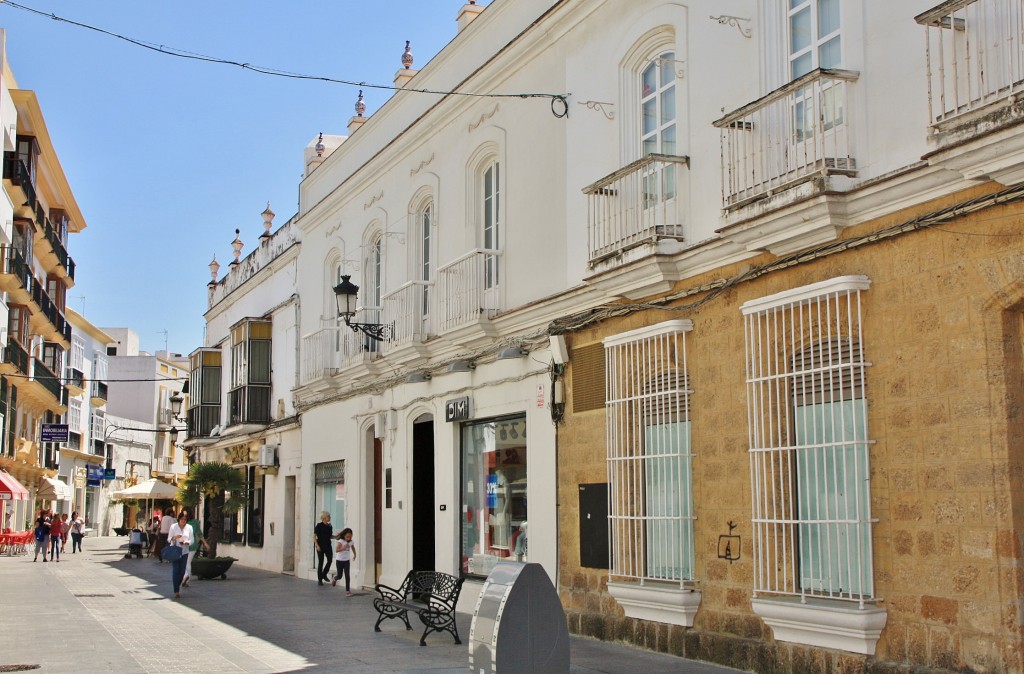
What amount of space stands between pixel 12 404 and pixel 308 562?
18553 mm

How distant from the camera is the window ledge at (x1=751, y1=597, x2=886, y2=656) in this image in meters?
8.55

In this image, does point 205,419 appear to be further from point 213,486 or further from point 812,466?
point 812,466

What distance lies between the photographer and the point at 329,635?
13.5 meters

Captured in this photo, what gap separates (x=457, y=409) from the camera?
16.0 meters

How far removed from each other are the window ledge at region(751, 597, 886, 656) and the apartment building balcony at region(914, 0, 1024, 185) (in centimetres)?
327

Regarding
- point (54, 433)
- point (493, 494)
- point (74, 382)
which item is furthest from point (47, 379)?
point (493, 494)

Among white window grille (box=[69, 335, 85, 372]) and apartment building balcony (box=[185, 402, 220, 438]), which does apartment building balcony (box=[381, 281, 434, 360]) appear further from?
white window grille (box=[69, 335, 85, 372])

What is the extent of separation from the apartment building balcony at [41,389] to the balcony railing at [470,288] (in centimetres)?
2367

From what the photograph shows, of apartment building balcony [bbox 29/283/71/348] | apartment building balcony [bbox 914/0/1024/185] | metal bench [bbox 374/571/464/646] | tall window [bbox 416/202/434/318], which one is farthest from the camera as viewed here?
apartment building balcony [bbox 29/283/71/348]

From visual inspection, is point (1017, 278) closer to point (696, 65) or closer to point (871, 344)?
point (871, 344)

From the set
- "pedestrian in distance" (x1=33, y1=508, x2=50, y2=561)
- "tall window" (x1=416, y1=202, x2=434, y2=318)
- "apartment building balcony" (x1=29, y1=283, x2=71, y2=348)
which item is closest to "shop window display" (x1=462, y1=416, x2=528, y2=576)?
"tall window" (x1=416, y1=202, x2=434, y2=318)

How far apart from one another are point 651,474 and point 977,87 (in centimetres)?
517

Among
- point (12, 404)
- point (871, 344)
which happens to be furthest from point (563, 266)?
point (12, 404)

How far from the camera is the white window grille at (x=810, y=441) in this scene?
8.89 meters
